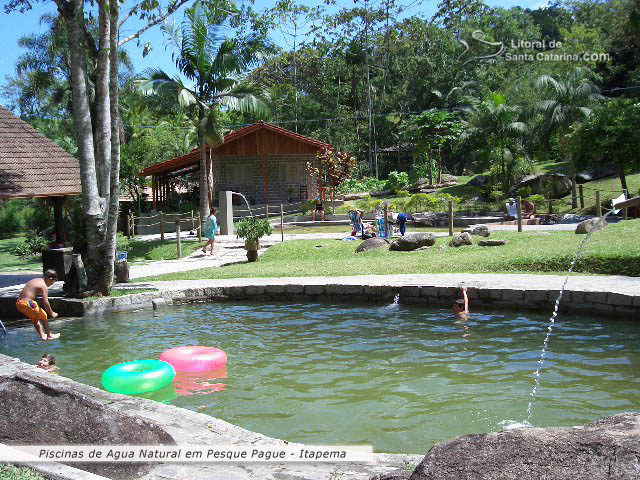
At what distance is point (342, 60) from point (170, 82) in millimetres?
29872

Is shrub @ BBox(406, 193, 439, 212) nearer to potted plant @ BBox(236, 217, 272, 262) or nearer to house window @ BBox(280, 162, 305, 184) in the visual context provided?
house window @ BBox(280, 162, 305, 184)

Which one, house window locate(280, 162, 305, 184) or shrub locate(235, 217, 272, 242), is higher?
house window locate(280, 162, 305, 184)

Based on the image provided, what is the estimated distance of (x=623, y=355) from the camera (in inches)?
401

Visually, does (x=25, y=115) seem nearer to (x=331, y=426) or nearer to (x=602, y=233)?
(x=602, y=233)

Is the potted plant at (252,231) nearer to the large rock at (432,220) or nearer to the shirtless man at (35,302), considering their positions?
the shirtless man at (35,302)

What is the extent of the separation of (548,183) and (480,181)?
22.6 ft

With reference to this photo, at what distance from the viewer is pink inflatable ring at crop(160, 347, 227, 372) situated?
10070mm

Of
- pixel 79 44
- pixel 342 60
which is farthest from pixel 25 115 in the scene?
pixel 79 44

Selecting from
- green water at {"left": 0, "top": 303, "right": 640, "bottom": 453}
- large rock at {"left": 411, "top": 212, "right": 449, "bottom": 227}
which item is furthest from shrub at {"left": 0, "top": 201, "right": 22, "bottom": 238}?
green water at {"left": 0, "top": 303, "right": 640, "bottom": 453}

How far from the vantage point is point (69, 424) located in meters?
5.52

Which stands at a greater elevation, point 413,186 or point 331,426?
point 413,186

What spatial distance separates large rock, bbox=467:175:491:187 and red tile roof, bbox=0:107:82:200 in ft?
91.2

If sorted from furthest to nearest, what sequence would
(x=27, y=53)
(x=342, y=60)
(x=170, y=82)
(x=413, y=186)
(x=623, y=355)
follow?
(x=342, y=60), (x=413, y=186), (x=27, y=53), (x=170, y=82), (x=623, y=355)

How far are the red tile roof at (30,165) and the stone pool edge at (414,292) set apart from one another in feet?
13.6
